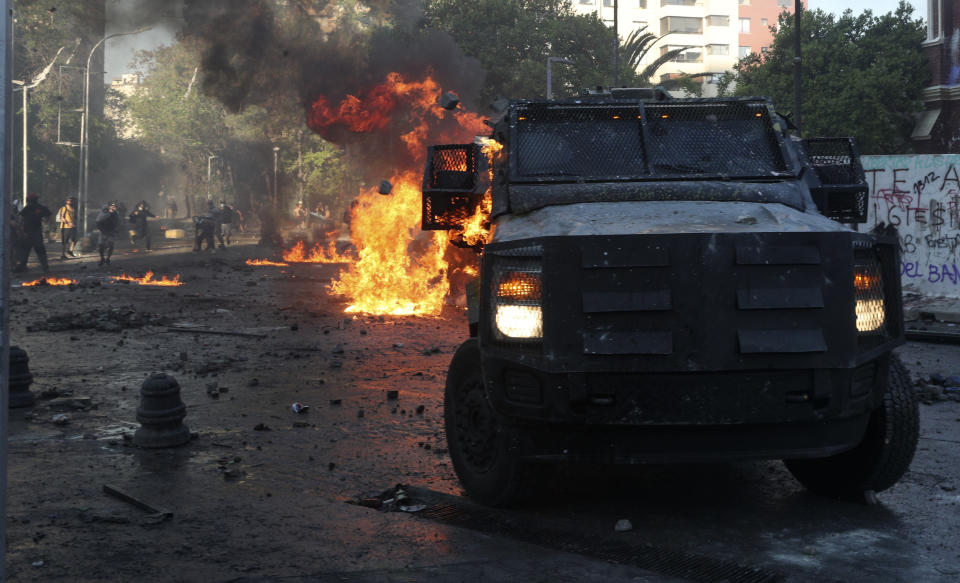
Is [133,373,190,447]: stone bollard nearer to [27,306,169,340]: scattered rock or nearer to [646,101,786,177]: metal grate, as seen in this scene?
[646,101,786,177]: metal grate

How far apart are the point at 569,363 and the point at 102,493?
2.98 m

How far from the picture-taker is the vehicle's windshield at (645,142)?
582 centimetres

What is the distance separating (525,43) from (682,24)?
177ft

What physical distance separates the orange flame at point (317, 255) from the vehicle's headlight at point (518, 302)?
25741 millimetres

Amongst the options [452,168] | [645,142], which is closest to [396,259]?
[452,168]

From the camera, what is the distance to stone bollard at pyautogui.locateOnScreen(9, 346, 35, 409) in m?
7.95

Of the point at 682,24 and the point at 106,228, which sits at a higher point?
the point at 682,24

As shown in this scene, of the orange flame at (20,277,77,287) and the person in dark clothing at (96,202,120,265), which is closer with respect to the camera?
the orange flame at (20,277,77,287)

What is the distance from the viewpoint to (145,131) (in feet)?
257

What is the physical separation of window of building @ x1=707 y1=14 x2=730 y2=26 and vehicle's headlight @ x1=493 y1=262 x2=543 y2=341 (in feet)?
302

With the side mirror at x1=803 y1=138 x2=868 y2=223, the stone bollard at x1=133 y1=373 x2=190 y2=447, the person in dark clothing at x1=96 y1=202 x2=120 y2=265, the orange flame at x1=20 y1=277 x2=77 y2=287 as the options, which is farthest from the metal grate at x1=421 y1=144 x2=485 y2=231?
the person in dark clothing at x1=96 y1=202 x2=120 y2=265

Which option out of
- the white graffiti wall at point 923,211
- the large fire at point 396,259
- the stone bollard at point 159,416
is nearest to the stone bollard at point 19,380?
the stone bollard at point 159,416

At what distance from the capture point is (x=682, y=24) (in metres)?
91.1

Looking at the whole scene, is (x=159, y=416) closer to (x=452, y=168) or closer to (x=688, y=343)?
(x=452, y=168)
